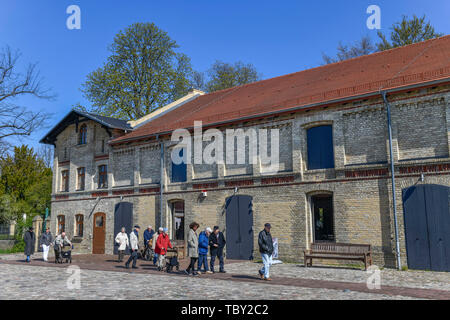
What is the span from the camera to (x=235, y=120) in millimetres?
18953

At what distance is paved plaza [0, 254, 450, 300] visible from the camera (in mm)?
9297

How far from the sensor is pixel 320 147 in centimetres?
1694

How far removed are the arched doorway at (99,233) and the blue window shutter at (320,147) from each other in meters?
13.2

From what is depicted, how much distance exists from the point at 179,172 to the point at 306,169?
7.11 metres

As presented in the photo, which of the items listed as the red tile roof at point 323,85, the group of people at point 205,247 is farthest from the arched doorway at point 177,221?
the group of people at point 205,247

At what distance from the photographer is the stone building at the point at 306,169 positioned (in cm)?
1434

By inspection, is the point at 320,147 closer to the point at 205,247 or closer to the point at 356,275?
the point at 356,275

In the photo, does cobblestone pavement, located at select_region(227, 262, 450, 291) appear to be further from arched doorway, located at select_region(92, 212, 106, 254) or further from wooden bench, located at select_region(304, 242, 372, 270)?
arched doorway, located at select_region(92, 212, 106, 254)

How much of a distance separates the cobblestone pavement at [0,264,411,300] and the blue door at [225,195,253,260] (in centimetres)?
573
